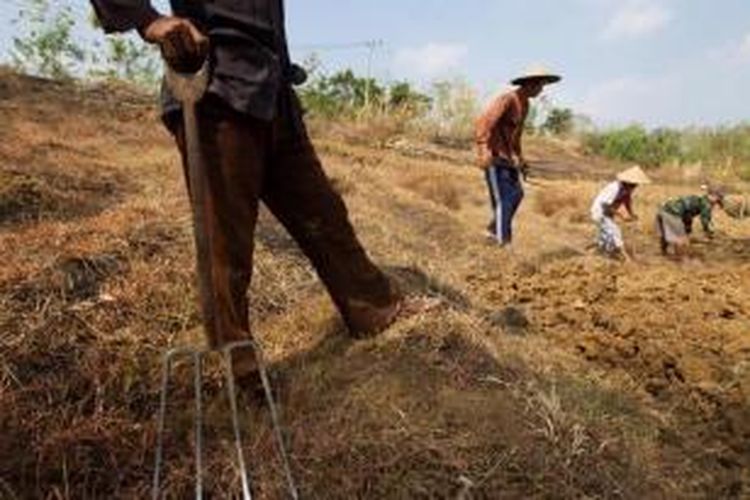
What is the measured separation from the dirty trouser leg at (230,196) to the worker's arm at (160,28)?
0.31m

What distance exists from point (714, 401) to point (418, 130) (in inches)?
533

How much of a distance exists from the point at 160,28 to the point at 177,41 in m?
0.06

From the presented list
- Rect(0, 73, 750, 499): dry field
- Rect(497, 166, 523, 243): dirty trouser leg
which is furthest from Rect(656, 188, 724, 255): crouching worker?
Rect(0, 73, 750, 499): dry field

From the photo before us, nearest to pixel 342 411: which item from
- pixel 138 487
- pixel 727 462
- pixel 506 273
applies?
pixel 138 487

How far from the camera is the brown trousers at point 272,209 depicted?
3439 mm

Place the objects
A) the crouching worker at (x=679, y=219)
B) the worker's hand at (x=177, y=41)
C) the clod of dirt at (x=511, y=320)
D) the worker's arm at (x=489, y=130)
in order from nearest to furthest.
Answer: the worker's hand at (x=177, y=41) → the clod of dirt at (x=511, y=320) → the worker's arm at (x=489, y=130) → the crouching worker at (x=679, y=219)

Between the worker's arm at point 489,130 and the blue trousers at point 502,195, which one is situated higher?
the worker's arm at point 489,130

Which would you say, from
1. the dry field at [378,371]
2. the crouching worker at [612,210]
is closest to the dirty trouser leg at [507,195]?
the dry field at [378,371]

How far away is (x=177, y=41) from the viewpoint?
3.08 m

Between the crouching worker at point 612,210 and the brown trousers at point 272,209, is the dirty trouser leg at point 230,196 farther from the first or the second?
the crouching worker at point 612,210

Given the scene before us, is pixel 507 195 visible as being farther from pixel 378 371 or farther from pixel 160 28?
pixel 160 28

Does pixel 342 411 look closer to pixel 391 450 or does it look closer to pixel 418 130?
A: pixel 391 450

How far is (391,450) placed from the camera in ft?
10.6

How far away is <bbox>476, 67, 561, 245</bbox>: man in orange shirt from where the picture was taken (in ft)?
27.8
